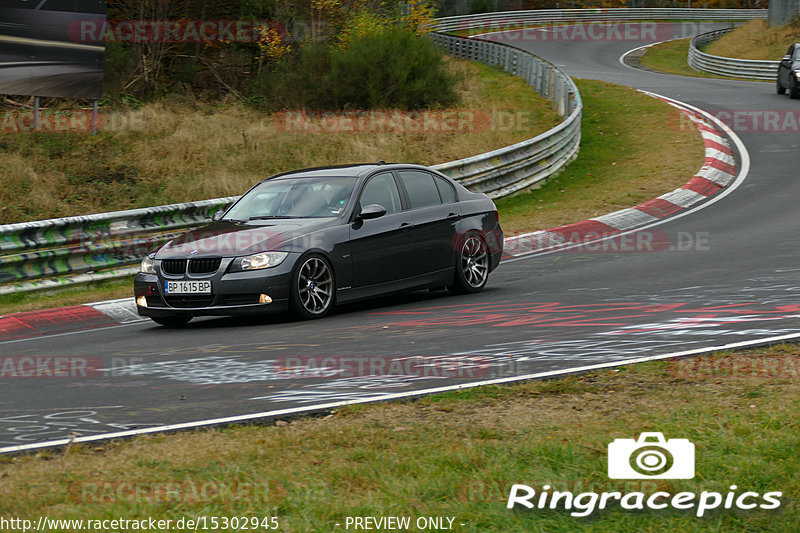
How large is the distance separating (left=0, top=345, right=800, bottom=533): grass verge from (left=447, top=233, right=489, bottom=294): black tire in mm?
5386

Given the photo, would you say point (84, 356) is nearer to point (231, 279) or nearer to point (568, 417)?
point (231, 279)

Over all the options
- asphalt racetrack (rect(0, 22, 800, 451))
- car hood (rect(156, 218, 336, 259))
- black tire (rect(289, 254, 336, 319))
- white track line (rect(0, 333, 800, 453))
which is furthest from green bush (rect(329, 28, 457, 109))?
white track line (rect(0, 333, 800, 453))

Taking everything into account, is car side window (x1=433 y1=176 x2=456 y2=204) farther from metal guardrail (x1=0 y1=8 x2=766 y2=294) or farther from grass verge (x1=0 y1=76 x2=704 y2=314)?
metal guardrail (x1=0 y1=8 x2=766 y2=294)

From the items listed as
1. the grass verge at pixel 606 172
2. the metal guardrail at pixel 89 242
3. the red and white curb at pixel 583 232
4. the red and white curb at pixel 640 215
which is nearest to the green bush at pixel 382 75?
the grass verge at pixel 606 172

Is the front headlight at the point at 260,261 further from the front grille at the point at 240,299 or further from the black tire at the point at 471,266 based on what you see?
the black tire at the point at 471,266

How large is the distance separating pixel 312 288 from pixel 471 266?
244 centimetres

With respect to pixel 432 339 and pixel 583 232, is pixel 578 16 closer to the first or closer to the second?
pixel 583 232

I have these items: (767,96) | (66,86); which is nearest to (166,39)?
(66,86)

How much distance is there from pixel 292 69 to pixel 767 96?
588 inches

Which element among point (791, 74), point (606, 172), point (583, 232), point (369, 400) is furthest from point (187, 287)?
point (791, 74)

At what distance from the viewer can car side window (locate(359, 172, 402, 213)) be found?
11.2 metres

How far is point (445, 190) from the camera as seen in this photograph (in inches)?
477

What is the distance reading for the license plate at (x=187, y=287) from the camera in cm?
1012

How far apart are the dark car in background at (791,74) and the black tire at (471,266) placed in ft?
73.1
